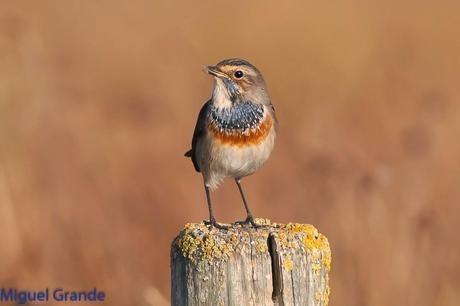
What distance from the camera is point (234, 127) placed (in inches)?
222

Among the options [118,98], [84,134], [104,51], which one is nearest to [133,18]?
[104,51]

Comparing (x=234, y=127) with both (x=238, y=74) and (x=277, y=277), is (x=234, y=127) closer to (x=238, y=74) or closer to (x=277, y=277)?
(x=238, y=74)

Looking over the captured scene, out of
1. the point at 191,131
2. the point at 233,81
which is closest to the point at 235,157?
the point at 233,81

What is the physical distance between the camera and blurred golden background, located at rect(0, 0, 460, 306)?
6.67 m

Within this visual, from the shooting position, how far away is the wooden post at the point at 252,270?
4059 millimetres

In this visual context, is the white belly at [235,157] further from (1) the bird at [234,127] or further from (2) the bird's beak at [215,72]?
(2) the bird's beak at [215,72]

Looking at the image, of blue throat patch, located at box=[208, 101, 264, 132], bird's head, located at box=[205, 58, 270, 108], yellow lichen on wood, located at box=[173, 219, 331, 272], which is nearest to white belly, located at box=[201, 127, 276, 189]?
blue throat patch, located at box=[208, 101, 264, 132]

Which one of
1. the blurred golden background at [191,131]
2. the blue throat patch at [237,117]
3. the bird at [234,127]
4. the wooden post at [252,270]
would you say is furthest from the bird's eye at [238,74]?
the wooden post at [252,270]

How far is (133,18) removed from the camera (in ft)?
43.3

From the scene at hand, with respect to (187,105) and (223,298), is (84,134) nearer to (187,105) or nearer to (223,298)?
(187,105)

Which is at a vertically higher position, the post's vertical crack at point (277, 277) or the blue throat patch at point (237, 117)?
A: the blue throat patch at point (237, 117)

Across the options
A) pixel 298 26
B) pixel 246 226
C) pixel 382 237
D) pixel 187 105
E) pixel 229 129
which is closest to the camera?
pixel 246 226

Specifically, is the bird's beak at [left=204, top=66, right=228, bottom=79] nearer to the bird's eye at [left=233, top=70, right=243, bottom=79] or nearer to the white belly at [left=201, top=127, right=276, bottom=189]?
the bird's eye at [left=233, top=70, right=243, bottom=79]

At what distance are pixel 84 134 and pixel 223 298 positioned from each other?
5307 mm
